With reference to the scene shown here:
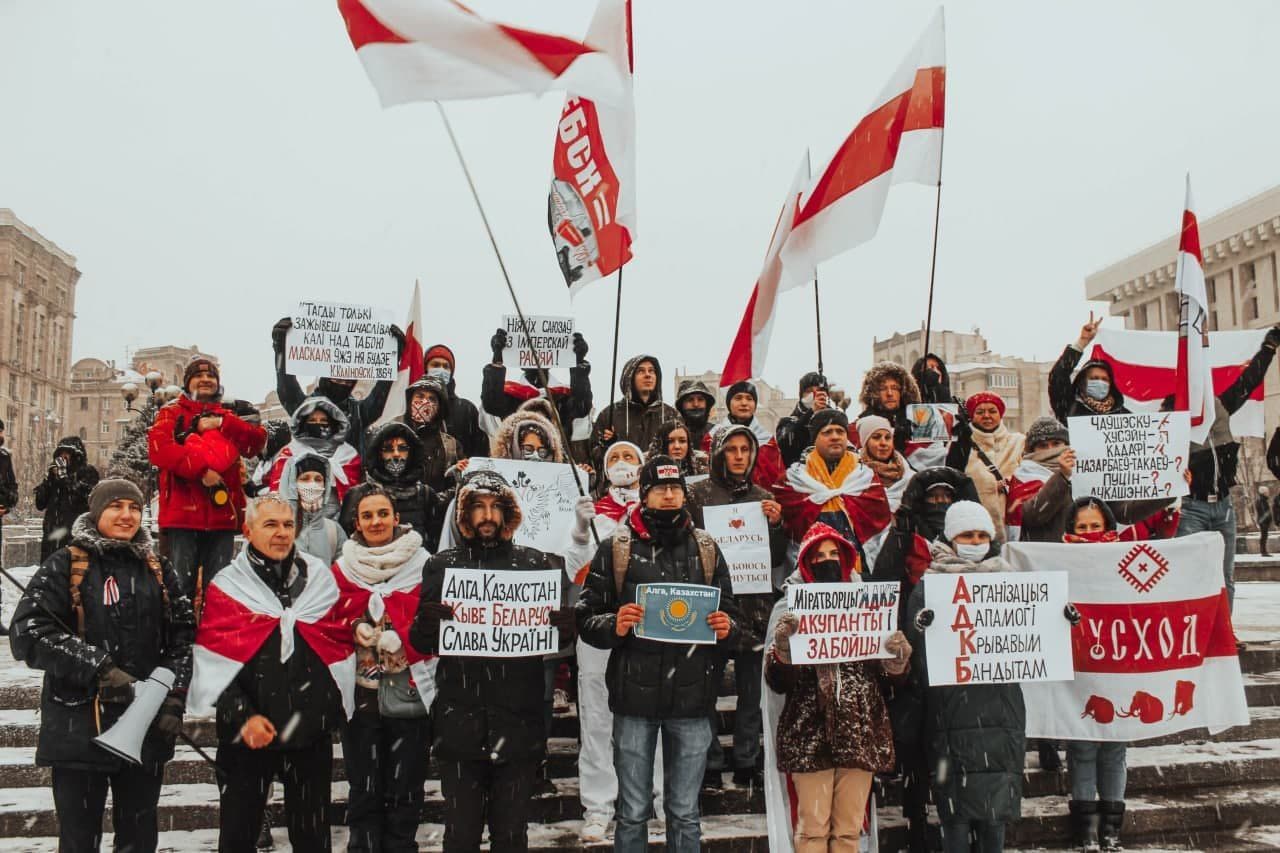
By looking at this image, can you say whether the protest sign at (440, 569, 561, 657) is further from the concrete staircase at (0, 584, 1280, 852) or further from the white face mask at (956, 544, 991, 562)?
the white face mask at (956, 544, 991, 562)

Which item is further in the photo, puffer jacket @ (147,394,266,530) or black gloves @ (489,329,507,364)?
black gloves @ (489,329,507,364)

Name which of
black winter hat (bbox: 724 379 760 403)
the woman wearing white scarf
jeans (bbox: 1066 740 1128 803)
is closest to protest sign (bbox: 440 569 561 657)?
the woman wearing white scarf

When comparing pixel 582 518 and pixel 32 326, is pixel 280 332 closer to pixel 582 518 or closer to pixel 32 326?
pixel 582 518

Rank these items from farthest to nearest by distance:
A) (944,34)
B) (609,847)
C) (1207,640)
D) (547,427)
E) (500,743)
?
1. (944,34)
2. (547,427)
3. (1207,640)
4. (609,847)
5. (500,743)

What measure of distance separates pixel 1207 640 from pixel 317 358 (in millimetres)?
6862

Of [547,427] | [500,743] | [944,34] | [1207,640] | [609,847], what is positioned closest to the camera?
[500,743]

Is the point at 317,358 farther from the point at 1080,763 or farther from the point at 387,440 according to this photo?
the point at 1080,763

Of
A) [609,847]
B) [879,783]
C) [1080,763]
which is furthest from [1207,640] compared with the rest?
[609,847]

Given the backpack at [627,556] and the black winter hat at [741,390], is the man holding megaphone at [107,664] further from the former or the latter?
Result: the black winter hat at [741,390]

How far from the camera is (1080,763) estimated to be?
601 cm

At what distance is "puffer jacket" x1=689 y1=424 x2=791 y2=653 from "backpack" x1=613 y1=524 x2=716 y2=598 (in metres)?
0.92

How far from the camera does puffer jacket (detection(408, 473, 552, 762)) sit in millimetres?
4863

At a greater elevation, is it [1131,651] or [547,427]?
[547,427]

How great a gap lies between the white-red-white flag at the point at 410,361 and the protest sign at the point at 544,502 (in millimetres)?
3480
